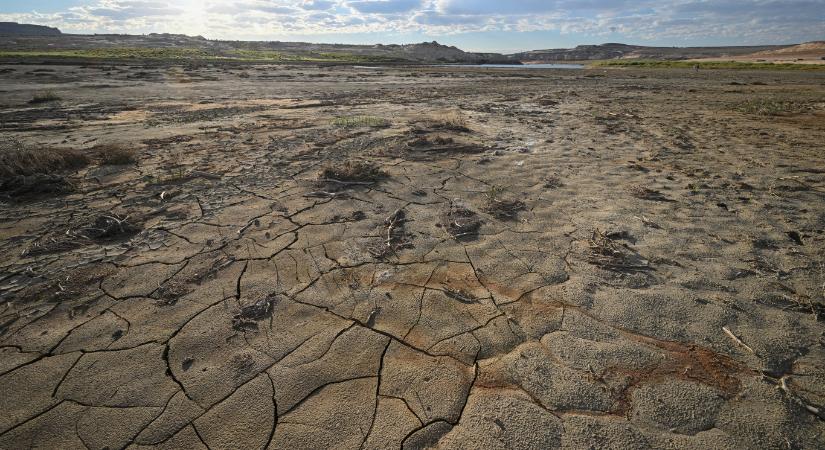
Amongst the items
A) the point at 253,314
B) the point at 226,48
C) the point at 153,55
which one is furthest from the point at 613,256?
the point at 226,48

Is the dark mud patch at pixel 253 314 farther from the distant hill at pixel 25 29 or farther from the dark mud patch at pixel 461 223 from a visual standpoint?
the distant hill at pixel 25 29

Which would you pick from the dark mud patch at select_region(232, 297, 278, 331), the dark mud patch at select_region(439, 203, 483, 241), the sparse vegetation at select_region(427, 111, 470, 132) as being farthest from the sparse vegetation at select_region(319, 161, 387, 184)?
the sparse vegetation at select_region(427, 111, 470, 132)

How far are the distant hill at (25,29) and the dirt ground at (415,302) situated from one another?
6973 inches

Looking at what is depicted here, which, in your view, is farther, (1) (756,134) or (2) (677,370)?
(1) (756,134)

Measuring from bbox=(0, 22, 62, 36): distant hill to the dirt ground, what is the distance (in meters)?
177

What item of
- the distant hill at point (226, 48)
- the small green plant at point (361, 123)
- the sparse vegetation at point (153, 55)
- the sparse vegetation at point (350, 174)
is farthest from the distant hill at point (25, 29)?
the sparse vegetation at point (350, 174)

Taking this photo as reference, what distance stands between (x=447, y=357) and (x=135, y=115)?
35.5ft

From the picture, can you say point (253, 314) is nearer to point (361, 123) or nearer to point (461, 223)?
point (461, 223)

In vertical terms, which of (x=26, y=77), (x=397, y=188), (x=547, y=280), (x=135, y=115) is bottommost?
(x=547, y=280)

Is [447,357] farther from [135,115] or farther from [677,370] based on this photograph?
[135,115]

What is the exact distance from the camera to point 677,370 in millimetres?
2043

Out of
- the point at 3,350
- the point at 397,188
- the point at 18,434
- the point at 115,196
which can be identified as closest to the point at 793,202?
the point at 397,188

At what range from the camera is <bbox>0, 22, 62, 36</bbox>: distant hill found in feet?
392

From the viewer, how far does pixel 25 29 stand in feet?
413
